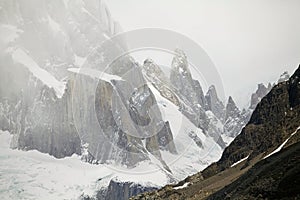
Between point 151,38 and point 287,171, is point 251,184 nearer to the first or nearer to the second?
point 287,171

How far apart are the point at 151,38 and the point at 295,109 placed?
4741cm

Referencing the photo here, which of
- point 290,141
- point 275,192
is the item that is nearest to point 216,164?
point 290,141

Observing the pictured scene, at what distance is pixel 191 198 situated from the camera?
5354 inches

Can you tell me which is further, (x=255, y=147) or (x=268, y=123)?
(x=268, y=123)

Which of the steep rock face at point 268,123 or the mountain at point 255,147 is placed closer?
the mountain at point 255,147

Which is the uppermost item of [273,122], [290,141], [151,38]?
[151,38]

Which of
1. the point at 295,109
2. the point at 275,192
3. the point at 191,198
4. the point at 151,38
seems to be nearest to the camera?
the point at 275,192

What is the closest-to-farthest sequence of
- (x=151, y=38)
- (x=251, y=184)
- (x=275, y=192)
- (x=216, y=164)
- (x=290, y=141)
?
(x=275, y=192) → (x=251, y=184) → (x=290, y=141) → (x=151, y=38) → (x=216, y=164)

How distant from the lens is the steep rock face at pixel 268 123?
513 ft

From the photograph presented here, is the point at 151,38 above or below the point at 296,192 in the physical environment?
above

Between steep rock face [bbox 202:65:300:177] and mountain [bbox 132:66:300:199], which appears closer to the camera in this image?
mountain [bbox 132:66:300:199]

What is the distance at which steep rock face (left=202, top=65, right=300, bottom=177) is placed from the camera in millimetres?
156500

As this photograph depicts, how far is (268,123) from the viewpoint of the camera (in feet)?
591

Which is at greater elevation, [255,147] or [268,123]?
[268,123]
